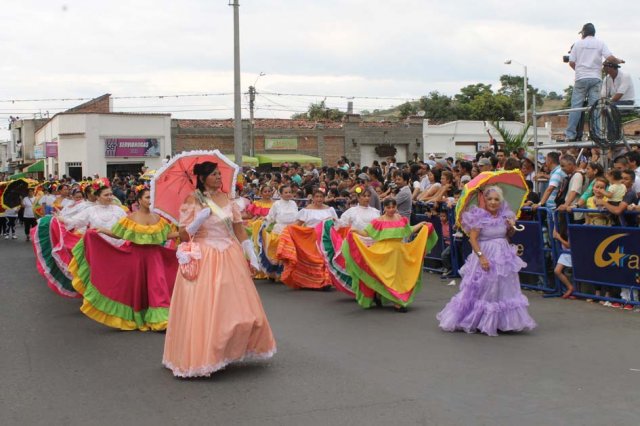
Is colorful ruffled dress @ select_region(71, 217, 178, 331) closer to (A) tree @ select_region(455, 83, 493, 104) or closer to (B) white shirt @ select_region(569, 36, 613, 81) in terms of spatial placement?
(B) white shirt @ select_region(569, 36, 613, 81)

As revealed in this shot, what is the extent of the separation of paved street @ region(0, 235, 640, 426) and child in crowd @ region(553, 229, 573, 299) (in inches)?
→ 24.1

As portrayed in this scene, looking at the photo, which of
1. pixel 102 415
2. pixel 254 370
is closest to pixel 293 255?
pixel 254 370

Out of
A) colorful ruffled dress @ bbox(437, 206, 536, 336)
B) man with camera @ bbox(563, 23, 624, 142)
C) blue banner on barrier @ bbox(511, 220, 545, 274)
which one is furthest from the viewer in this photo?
man with camera @ bbox(563, 23, 624, 142)

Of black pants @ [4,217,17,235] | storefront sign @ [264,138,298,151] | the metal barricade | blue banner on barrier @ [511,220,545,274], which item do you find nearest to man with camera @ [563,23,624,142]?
blue banner on barrier @ [511,220,545,274]

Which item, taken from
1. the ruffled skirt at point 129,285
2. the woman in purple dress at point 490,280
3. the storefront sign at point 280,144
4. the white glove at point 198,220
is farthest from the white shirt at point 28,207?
the storefront sign at point 280,144

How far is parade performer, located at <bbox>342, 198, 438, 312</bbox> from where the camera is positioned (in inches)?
403

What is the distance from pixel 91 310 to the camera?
9.41 metres

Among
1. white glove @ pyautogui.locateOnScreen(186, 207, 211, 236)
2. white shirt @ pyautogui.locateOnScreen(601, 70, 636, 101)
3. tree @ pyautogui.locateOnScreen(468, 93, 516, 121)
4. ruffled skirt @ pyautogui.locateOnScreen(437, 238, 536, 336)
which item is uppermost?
tree @ pyautogui.locateOnScreen(468, 93, 516, 121)

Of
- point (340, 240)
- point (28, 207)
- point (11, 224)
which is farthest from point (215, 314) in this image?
point (11, 224)

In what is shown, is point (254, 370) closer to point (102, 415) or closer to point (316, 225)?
A: point (102, 415)

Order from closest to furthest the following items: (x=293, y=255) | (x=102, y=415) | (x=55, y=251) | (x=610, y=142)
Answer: (x=102, y=415) < (x=55, y=251) < (x=610, y=142) < (x=293, y=255)

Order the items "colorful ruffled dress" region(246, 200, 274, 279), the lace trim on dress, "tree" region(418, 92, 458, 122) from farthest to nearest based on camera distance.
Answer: "tree" region(418, 92, 458, 122)
"colorful ruffled dress" region(246, 200, 274, 279)
the lace trim on dress

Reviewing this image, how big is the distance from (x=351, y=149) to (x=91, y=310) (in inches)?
1657

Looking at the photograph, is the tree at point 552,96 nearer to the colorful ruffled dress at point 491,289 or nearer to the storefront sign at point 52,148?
the storefront sign at point 52,148
